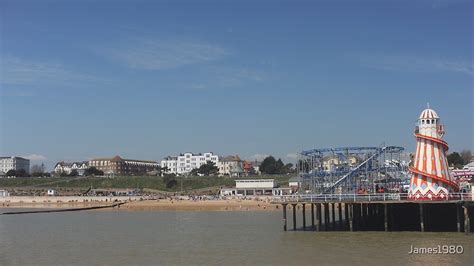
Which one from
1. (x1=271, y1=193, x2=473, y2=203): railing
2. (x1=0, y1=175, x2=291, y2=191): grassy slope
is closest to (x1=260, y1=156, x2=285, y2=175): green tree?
(x1=0, y1=175, x2=291, y2=191): grassy slope

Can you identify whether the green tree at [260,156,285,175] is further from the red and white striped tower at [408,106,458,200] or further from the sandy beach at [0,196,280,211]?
the red and white striped tower at [408,106,458,200]

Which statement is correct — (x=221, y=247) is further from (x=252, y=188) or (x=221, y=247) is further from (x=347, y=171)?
(x=252, y=188)

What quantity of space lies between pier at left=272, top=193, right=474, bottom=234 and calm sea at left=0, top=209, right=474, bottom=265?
188cm

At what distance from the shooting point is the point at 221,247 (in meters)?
38.6

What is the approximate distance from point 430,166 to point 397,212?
9414mm

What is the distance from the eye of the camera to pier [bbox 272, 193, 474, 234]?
41.4 metres

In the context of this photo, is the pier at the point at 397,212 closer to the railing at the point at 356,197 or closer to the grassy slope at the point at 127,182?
the railing at the point at 356,197

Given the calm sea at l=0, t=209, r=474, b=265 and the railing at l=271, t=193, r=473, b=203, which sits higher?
the railing at l=271, t=193, r=473, b=203

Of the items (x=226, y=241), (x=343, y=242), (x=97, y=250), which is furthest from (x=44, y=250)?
(x=343, y=242)

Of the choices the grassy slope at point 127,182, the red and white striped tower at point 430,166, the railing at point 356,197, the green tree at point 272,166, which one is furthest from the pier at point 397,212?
the green tree at point 272,166

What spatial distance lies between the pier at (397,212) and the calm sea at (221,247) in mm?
1878

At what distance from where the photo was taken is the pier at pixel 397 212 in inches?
1630

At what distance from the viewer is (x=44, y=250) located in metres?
39.3

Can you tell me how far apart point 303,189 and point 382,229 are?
8.87 m
